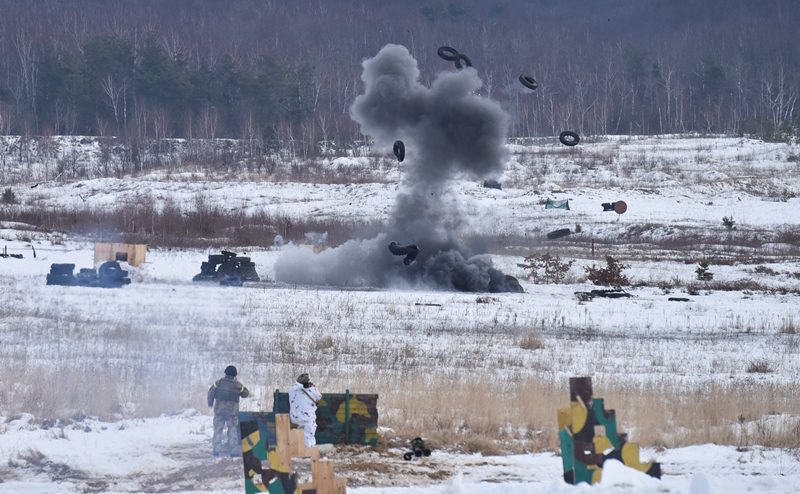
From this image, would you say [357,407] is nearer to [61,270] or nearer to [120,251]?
[61,270]

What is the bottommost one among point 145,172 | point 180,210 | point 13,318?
point 13,318

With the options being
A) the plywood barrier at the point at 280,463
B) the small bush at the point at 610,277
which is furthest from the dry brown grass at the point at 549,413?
the small bush at the point at 610,277

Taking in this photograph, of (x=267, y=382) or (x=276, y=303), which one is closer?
(x=267, y=382)

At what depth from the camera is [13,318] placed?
32.3 metres

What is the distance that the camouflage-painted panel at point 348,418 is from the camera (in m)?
17.6

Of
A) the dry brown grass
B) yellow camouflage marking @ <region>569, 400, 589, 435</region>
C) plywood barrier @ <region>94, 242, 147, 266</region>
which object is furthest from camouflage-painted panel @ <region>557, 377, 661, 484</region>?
plywood barrier @ <region>94, 242, 147, 266</region>

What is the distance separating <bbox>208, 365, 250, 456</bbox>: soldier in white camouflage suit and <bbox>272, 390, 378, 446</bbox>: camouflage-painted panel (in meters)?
0.74

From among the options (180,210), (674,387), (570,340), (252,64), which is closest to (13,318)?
(570,340)

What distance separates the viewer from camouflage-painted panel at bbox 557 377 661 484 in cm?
1153

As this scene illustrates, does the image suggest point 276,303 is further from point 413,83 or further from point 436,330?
point 413,83

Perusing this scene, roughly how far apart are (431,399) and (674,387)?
20.0ft

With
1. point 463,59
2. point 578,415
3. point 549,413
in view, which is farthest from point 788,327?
point 578,415

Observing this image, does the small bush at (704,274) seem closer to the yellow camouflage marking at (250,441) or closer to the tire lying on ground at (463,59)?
the tire lying on ground at (463,59)

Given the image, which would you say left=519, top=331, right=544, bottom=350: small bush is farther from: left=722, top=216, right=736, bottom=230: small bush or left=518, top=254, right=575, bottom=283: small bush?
left=722, top=216, right=736, bottom=230: small bush
